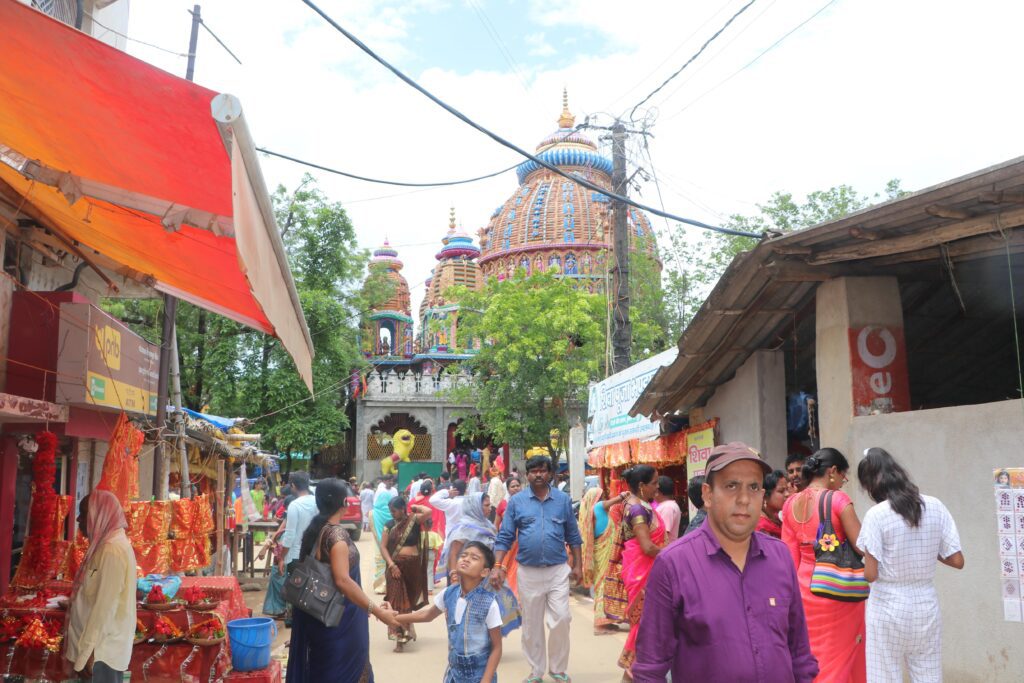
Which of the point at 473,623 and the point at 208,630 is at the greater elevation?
the point at 473,623

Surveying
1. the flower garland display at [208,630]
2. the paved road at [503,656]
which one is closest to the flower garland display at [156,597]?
the flower garland display at [208,630]

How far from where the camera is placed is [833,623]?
4.87 meters

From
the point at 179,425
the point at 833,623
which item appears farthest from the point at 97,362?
the point at 833,623

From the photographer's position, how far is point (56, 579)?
6699mm

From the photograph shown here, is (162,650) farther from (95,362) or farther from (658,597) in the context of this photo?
(658,597)

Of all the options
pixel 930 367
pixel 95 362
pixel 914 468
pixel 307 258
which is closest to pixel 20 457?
pixel 95 362

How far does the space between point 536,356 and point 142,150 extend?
19284 mm

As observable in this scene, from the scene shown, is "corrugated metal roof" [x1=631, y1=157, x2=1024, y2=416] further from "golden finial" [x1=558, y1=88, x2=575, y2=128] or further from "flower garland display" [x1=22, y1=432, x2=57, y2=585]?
"golden finial" [x1=558, y1=88, x2=575, y2=128]

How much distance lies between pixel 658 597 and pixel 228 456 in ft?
40.1

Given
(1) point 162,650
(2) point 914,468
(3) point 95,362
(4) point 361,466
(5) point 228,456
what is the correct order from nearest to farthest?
1. (2) point 914,468
2. (1) point 162,650
3. (3) point 95,362
4. (5) point 228,456
5. (4) point 361,466

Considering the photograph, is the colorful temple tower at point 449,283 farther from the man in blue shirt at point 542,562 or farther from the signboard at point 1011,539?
the signboard at point 1011,539

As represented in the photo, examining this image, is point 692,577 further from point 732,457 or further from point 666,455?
point 666,455

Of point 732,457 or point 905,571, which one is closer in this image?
point 732,457

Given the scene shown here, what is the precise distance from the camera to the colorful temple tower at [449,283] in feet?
129
